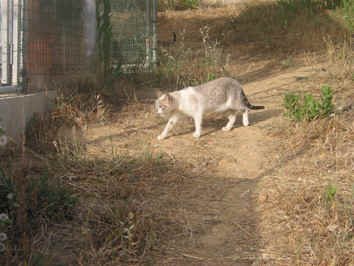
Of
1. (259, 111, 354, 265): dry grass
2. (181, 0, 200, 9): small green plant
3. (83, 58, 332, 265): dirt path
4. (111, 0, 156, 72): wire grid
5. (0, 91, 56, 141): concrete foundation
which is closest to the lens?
(259, 111, 354, 265): dry grass

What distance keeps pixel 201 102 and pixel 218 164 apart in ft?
3.96

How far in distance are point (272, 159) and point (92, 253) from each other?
2467 millimetres

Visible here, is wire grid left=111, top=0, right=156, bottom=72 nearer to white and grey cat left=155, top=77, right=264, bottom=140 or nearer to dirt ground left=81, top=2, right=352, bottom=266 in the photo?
dirt ground left=81, top=2, right=352, bottom=266

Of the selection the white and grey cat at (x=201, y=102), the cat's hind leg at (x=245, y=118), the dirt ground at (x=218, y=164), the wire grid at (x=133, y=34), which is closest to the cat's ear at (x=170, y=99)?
the white and grey cat at (x=201, y=102)

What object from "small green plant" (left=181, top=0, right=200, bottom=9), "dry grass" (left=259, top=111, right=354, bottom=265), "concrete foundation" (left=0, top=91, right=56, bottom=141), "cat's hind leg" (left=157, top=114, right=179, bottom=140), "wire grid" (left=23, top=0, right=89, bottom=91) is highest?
"small green plant" (left=181, top=0, right=200, bottom=9)

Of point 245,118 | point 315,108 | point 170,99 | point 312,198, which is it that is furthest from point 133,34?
point 312,198

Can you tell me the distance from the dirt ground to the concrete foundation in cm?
70

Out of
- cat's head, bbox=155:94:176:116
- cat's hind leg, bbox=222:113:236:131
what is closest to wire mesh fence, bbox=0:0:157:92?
cat's head, bbox=155:94:176:116

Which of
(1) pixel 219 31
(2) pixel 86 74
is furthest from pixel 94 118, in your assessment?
(1) pixel 219 31

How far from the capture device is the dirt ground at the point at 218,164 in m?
3.09

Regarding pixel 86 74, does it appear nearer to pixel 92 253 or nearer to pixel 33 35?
pixel 33 35

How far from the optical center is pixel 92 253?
110 inches

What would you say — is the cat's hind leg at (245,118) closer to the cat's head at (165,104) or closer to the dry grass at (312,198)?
the dry grass at (312,198)

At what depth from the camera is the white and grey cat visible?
5.56 m
